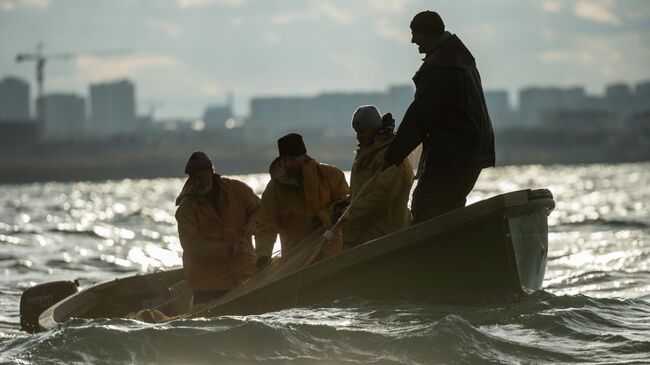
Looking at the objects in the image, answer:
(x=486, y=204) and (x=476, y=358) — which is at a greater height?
(x=486, y=204)

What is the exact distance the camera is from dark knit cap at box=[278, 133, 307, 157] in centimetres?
1290

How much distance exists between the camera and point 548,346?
35.8ft

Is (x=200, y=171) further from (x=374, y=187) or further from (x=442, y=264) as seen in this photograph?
(x=442, y=264)

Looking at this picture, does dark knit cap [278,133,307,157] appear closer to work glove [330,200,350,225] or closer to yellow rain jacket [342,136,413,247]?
work glove [330,200,350,225]

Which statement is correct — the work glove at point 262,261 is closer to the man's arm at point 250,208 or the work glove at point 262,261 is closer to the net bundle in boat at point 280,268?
the net bundle in boat at point 280,268

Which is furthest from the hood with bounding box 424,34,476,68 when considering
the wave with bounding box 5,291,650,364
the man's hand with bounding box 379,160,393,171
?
the wave with bounding box 5,291,650,364

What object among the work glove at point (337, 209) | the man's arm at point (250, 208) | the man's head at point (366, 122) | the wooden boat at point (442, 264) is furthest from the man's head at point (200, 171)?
the man's head at point (366, 122)

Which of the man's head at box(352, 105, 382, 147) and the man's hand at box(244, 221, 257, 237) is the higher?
the man's head at box(352, 105, 382, 147)

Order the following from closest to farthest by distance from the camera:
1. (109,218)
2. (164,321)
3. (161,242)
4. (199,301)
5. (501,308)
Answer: (501,308)
(164,321)
(199,301)
(161,242)
(109,218)

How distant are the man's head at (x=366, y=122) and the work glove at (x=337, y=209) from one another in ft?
3.49

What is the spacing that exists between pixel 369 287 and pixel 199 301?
2603mm

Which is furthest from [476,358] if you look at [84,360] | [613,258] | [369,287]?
[613,258]

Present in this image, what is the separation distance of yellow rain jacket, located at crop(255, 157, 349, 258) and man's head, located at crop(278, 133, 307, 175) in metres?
0.07

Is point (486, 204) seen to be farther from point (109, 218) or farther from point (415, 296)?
point (109, 218)
